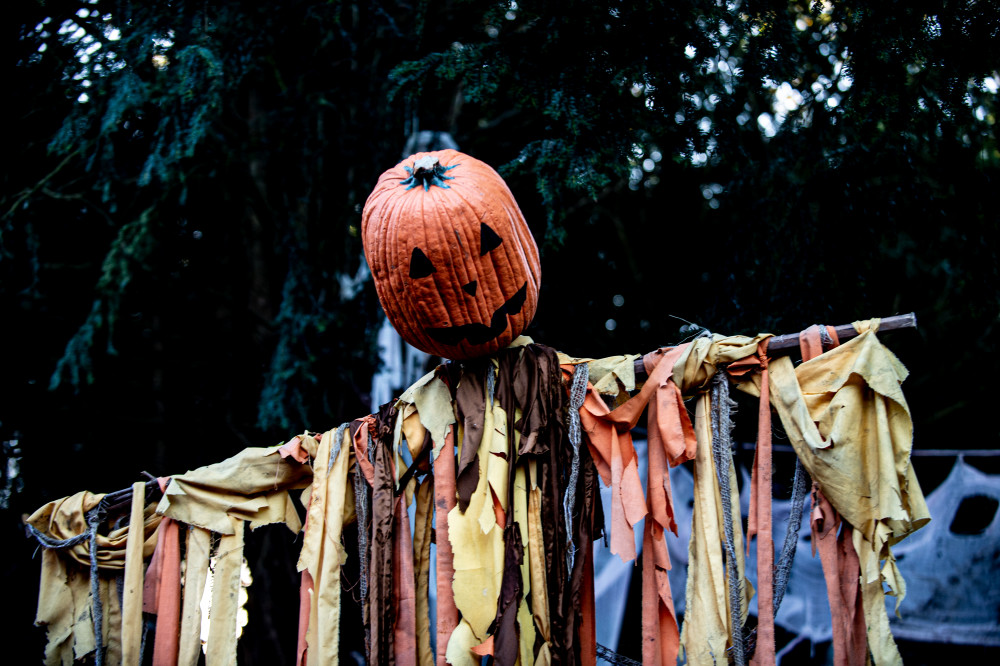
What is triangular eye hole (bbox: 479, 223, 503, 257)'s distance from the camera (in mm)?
2119

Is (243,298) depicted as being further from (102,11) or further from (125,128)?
(102,11)

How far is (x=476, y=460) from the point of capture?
228cm

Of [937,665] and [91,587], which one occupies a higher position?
[91,587]

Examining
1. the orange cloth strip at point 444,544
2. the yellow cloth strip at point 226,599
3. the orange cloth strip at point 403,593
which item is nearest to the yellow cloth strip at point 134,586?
the yellow cloth strip at point 226,599

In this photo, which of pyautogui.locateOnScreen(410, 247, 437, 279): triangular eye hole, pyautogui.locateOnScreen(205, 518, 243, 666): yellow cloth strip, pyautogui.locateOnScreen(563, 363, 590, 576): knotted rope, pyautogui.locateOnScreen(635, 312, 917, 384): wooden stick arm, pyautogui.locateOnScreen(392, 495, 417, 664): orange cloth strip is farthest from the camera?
pyautogui.locateOnScreen(205, 518, 243, 666): yellow cloth strip

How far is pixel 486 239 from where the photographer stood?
2.13 metres

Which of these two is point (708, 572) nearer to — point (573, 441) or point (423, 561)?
point (573, 441)

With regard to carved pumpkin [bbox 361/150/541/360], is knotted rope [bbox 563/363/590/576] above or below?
below

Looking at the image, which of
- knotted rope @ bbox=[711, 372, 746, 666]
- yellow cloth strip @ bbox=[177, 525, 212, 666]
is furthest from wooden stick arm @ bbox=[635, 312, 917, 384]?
yellow cloth strip @ bbox=[177, 525, 212, 666]

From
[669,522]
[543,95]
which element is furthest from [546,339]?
[669,522]

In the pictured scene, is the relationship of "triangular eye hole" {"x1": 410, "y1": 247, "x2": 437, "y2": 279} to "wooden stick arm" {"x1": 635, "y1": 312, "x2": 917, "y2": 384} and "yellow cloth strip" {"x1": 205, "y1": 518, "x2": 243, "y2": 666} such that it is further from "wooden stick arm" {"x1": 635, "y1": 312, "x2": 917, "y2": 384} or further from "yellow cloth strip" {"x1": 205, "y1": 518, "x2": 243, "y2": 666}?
"yellow cloth strip" {"x1": 205, "y1": 518, "x2": 243, "y2": 666}

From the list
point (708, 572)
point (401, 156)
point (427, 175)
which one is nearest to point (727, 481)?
A: point (708, 572)

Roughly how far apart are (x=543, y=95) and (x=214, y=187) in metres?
2.54

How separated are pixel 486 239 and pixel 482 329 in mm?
258
